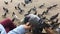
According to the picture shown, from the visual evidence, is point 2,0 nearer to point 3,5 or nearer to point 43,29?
point 3,5

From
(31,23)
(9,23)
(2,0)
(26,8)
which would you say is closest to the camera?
(31,23)

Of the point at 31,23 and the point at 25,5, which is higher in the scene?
the point at 25,5

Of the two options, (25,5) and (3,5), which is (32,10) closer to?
(25,5)

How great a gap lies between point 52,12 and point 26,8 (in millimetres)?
247

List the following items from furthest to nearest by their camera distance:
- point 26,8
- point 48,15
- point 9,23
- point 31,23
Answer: point 26,8 < point 48,15 < point 9,23 < point 31,23

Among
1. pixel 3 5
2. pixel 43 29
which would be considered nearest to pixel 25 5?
pixel 3 5

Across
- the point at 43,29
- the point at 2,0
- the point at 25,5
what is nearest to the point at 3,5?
the point at 2,0

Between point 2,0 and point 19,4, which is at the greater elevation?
point 2,0

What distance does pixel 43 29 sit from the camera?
1.06 meters

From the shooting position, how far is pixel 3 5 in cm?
169

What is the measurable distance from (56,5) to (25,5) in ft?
0.97

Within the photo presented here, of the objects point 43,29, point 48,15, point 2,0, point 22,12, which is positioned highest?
point 2,0

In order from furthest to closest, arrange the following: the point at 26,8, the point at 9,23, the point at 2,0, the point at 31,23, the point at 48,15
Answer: the point at 2,0 < the point at 26,8 < the point at 48,15 < the point at 9,23 < the point at 31,23

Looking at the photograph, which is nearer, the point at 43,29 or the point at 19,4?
the point at 43,29
